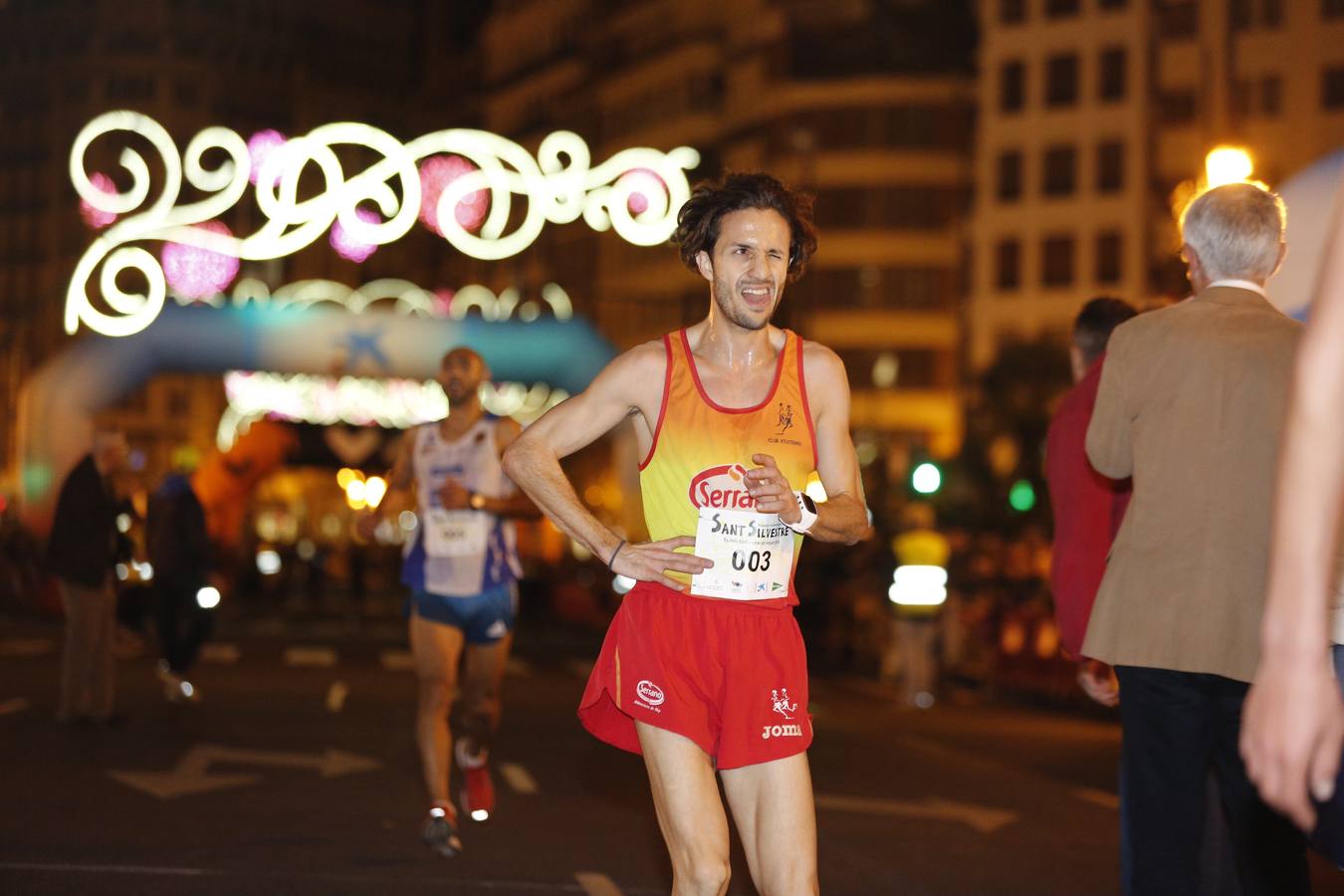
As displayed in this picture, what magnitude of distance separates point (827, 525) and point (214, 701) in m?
12.3

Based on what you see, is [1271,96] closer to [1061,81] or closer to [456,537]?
[1061,81]

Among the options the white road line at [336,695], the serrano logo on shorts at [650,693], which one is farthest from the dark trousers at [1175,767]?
the white road line at [336,695]

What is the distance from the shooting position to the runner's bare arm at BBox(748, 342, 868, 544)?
17.4 ft

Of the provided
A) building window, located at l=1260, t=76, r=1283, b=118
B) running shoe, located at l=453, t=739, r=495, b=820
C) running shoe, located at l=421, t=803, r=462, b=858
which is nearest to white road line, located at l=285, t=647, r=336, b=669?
running shoe, located at l=453, t=739, r=495, b=820

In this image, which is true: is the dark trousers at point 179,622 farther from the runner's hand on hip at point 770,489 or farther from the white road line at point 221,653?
the runner's hand on hip at point 770,489

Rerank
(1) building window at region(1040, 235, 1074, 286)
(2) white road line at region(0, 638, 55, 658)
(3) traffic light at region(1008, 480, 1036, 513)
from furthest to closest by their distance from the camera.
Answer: (1) building window at region(1040, 235, 1074, 286) < (3) traffic light at region(1008, 480, 1036, 513) < (2) white road line at region(0, 638, 55, 658)

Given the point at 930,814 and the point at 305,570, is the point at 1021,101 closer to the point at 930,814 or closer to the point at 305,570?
the point at 305,570

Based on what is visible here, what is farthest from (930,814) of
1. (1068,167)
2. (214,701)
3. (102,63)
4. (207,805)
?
(102,63)

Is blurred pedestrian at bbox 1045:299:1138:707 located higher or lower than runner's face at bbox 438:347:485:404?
lower

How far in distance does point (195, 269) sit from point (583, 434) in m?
26.0

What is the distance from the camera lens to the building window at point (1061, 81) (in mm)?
68562

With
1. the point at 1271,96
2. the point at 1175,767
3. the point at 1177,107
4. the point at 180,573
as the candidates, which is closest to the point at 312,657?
the point at 180,573

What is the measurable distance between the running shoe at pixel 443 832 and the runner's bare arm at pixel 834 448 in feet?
11.9

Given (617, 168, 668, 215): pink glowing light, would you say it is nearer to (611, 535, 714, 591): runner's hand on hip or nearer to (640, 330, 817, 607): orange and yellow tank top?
(640, 330, 817, 607): orange and yellow tank top
